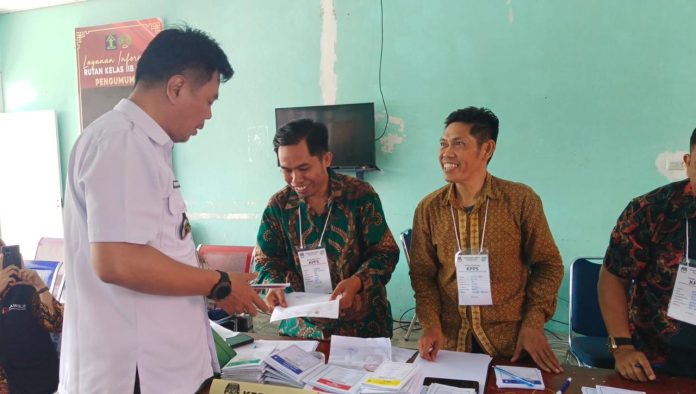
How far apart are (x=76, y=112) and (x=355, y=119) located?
11.5ft

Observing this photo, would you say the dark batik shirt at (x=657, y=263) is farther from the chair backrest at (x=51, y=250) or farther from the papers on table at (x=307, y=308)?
the chair backrest at (x=51, y=250)

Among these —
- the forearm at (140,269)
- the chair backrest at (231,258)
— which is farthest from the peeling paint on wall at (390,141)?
the forearm at (140,269)

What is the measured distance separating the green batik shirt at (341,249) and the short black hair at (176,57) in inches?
34.3

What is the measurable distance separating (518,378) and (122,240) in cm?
118

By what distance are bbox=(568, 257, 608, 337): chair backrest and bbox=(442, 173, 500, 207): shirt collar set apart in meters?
1.19

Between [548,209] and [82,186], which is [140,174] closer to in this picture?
[82,186]

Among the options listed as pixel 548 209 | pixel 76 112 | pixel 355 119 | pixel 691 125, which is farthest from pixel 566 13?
pixel 76 112

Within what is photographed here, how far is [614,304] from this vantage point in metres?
1.58

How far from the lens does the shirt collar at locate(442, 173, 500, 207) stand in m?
1.76

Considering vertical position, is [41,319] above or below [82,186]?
below

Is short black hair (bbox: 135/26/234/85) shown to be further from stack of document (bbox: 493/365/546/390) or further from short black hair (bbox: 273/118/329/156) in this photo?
stack of document (bbox: 493/365/546/390)

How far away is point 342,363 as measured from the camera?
157cm

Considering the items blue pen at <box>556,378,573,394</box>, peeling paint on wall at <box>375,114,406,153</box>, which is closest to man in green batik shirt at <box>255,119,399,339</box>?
blue pen at <box>556,378,573,394</box>

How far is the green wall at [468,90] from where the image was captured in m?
3.54
